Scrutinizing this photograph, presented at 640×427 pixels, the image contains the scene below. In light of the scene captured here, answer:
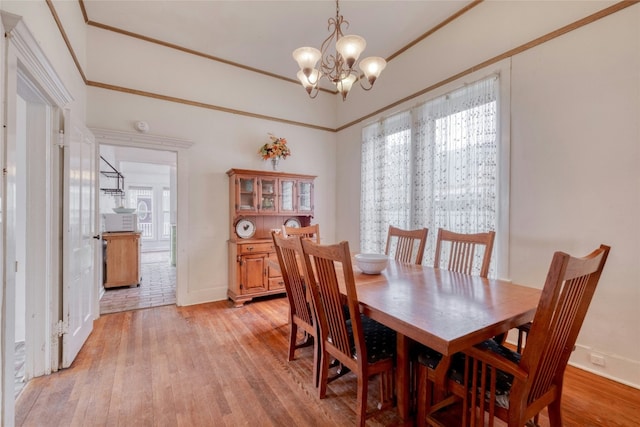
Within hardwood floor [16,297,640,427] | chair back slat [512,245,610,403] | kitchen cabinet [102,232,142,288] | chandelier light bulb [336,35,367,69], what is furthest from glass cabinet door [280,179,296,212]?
chair back slat [512,245,610,403]

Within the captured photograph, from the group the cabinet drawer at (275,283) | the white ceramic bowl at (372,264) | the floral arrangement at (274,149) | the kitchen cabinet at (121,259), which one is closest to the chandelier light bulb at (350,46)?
the white ceramic bowl at (372,264)

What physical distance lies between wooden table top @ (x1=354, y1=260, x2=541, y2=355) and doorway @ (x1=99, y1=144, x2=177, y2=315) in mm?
3262

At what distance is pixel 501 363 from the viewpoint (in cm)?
106

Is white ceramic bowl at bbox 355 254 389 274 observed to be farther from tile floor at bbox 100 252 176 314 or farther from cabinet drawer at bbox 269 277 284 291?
tile floor at bbox 100 252 176 314

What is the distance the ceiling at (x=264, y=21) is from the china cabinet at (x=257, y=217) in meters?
1.61

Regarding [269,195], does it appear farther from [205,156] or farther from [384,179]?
[384,179]

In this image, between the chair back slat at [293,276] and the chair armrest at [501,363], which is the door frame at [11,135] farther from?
the chair armrest at [501,363]

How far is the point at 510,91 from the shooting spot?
8.26 feet

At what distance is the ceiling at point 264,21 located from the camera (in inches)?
113

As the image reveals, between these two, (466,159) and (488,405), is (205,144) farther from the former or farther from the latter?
(488,405)

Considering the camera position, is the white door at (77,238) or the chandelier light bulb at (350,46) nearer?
the chandelier light bulb at (350,46)

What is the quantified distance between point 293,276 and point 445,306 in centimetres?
101

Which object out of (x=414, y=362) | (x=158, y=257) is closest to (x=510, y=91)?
(x=414, y=362)

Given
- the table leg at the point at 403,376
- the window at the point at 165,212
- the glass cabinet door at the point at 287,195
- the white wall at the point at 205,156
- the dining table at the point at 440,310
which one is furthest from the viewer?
the window at the point at 165,212
